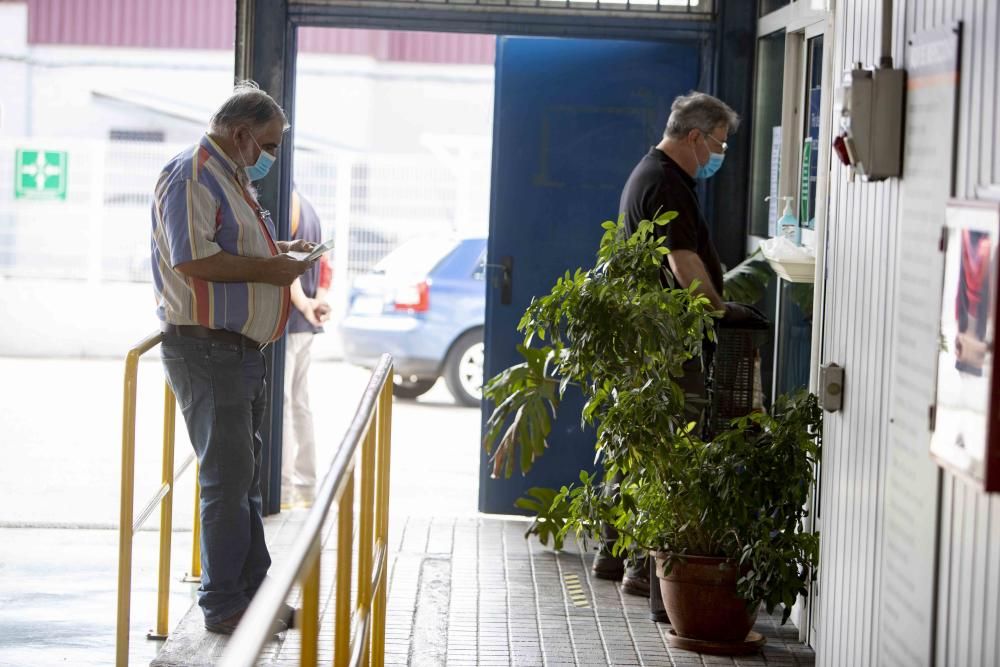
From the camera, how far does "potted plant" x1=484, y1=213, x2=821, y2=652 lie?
4793 millimetres

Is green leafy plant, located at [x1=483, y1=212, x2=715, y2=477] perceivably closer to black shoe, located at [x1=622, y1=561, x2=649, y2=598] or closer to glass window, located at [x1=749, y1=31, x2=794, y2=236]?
black shoe, located at [x1=622, y1=561, x2=649, y2=598]

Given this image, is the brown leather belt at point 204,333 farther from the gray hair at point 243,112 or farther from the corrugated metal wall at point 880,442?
the corrugated metal wall at point 880,442

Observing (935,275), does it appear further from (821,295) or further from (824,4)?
(824,4)

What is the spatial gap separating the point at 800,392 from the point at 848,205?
1249 mm

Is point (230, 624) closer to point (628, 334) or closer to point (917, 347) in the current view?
point (628, 334)

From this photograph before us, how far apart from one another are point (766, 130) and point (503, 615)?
2562 millimetres

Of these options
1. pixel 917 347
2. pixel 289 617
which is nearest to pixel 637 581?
pixel 289 617

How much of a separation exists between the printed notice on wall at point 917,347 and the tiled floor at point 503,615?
69.9 inches

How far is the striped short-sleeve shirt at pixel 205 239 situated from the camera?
456 cm

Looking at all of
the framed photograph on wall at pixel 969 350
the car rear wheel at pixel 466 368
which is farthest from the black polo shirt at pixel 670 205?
the car rear wheel at pixel 466 368

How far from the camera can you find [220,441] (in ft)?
15.5

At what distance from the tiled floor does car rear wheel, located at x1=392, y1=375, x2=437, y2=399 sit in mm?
4724

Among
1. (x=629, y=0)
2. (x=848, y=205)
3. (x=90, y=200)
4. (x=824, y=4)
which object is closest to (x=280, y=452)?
(x=629, y=0)

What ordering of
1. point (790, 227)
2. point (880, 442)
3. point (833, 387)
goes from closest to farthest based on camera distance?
1. point (880, 442)
2. point (833, 387)
3. point (790, 227)
